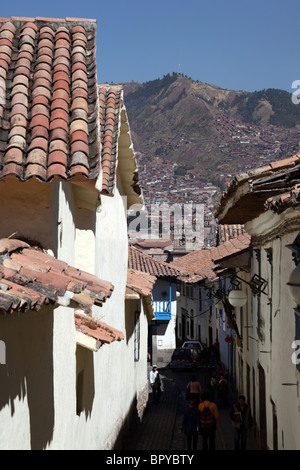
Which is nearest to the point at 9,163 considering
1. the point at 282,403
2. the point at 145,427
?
the point at 282,403

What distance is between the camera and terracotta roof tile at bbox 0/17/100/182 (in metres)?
A: 5.91

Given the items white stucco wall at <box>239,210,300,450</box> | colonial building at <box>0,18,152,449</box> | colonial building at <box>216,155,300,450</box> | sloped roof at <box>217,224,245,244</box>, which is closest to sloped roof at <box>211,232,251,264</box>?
colonial building at <box>216,155,300,450</box>

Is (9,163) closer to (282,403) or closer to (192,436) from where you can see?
(282,403)

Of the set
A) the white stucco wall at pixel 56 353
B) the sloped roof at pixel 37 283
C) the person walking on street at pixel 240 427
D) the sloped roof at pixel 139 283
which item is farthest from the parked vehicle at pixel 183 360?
the sloped roof at pixel 37 283

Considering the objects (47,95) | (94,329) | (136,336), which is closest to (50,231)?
(47,95)

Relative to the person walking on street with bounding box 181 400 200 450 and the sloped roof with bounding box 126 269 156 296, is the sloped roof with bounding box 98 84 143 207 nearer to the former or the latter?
the sloped roof with bounding box 126 269 156 296

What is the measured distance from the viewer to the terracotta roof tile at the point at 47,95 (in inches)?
233

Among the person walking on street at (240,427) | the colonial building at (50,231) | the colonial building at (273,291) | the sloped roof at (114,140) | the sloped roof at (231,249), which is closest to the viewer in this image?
the colonial building at (50,231)

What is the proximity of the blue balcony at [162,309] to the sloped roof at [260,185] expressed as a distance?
29.3 metres

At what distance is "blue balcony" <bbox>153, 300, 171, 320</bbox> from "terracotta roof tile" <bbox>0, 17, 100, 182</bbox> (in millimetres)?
33740

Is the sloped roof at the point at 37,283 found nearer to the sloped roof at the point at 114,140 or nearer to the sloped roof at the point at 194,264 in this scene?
the sloped roof at the point at 114,140

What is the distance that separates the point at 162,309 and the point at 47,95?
116 feet

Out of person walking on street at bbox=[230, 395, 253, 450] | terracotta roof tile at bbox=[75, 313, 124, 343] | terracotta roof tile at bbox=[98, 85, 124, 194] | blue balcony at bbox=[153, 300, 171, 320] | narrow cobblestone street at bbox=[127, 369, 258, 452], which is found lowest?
narrow cobblestone street at bbox=[127, 369, 258, 452]

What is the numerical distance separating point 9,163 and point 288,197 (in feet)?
11.4
